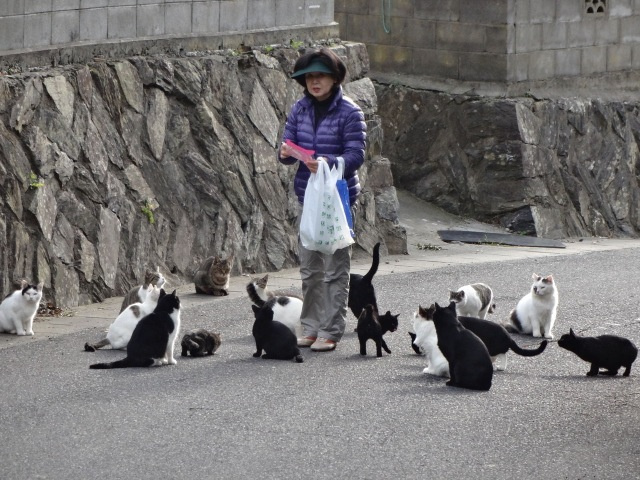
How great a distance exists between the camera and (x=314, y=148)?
31.9ft

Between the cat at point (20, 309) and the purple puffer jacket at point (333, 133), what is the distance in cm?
230

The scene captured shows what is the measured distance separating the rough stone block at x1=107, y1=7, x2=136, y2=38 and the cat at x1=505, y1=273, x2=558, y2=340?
504cm

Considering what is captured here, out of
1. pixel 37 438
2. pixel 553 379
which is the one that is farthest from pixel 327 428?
pixel 553 379

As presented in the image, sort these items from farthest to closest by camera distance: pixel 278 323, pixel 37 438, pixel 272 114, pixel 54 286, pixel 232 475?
1. pixel 272 114
2. pixel 54 286
3. pixel 278 323
4. pixel 37 438
5. pixel 232 475

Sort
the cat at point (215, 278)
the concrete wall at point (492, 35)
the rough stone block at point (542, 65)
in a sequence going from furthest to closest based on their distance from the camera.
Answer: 1. the rough stone block at point (542, 65)
2. the concrete wall at point (492, 35)
3. the cat at point (215, 278)

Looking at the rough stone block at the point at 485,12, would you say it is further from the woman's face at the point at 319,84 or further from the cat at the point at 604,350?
the cat at the point at 604,350

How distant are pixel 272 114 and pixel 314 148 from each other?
5.08 meters

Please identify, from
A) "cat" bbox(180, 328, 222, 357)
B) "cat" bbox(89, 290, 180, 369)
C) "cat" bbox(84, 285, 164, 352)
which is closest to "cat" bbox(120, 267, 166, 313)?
"cat" bbox(84, 285, 164, 352)

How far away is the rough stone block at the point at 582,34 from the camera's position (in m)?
19.9

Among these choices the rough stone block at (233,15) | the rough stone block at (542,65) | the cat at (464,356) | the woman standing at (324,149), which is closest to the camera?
the cat at (464,356)

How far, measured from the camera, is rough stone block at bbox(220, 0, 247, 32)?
14625 mm

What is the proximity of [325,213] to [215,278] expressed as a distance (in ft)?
10.6

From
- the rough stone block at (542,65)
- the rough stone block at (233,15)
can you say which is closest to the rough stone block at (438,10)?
the rough stone block at (542,65)

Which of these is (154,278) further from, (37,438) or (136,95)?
(37,438)
